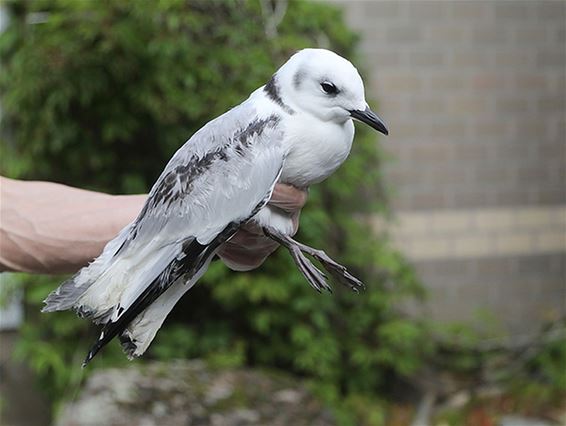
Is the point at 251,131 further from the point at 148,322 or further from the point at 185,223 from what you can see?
the point at 148,322

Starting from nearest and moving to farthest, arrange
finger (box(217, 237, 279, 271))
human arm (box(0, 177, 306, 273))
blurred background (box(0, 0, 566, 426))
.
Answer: finger (box(217, 237, 279, 271)), human arm (box(0, 177, 306, 273)), blurred background (box(0, 0, 566, 426))

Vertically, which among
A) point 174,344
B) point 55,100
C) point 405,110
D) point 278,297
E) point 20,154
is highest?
point 405,110

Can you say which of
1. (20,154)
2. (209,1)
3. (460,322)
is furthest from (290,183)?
(460,322)

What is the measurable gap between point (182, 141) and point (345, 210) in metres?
0.92

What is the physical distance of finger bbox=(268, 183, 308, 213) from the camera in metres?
1.58

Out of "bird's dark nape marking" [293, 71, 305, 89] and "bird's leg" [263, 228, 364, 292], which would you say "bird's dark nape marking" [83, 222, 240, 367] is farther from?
"bird's dark nape marking" [293, 71, 305, 89]

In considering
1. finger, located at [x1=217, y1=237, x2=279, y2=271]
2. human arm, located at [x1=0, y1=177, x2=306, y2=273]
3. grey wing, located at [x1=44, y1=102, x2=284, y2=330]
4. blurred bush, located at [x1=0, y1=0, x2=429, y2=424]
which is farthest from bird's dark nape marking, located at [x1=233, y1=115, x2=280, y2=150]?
blurred bush, located at [x1=0, y1=0, x2=429, y2=424]

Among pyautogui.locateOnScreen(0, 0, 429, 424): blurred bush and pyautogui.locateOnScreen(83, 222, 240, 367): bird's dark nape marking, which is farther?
pyautogui.locateOnScreen(0, 0, 429, 424): blurred bush

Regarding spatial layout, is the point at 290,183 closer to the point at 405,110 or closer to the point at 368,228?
the point at 368,228

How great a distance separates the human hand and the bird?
23mm

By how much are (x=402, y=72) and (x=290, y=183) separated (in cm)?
399

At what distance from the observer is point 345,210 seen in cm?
517

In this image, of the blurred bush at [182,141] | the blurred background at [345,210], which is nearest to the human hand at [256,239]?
the blurred background at [345,210]

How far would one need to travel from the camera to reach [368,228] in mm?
5184
